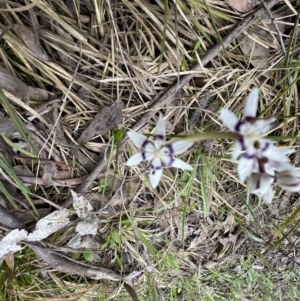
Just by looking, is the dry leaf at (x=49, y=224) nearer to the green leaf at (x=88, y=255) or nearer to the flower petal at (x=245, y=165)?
the green leaf at (x=88, y=255)

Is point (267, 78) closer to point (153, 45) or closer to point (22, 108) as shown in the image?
point (153, 45)


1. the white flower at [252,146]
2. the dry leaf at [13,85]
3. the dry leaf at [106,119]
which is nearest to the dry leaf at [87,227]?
the dry leaf at [106,119]

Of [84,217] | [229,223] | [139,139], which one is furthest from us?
[229,223]

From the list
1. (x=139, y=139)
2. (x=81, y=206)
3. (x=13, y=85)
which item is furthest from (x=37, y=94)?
(x=139, y=139)

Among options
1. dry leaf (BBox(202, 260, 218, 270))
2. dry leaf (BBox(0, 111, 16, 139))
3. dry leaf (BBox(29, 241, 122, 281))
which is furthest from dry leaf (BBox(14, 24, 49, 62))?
dry leaf (BBox(202, 260, 218, 270))

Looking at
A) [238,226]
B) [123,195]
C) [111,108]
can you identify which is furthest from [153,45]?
[238,226]

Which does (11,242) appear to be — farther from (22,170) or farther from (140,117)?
(140,117)
